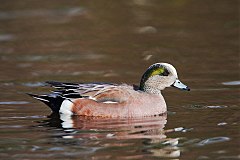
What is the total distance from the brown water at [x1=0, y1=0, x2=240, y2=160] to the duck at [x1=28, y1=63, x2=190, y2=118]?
155 mm

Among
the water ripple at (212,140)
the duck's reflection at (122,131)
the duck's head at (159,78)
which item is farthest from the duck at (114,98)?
the water ripple at (212,140)

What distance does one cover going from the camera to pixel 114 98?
10.0m

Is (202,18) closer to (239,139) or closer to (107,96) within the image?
(107,96)

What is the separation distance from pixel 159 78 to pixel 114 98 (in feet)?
2.35

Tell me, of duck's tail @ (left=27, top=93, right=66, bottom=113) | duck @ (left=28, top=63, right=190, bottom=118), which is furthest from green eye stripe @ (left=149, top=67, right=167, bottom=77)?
duck's tail @ (left=27, top=93, right=66, bottom=113)

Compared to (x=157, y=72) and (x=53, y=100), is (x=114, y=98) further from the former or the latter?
(x=53, y=100)

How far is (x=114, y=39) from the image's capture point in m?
15.7

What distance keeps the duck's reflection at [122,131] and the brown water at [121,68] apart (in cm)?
1

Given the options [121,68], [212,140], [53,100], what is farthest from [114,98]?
[121,68]

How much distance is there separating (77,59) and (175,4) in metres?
5.01

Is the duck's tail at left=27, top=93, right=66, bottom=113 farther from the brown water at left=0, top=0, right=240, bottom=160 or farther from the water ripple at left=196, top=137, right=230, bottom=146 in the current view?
the water ripple at left=196, top=137, right=230, bottom=146

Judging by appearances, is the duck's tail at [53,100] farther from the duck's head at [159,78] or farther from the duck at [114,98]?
the duck's head at [159,78]

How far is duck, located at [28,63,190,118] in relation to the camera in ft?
32.9

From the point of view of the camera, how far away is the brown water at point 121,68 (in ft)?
27.6
